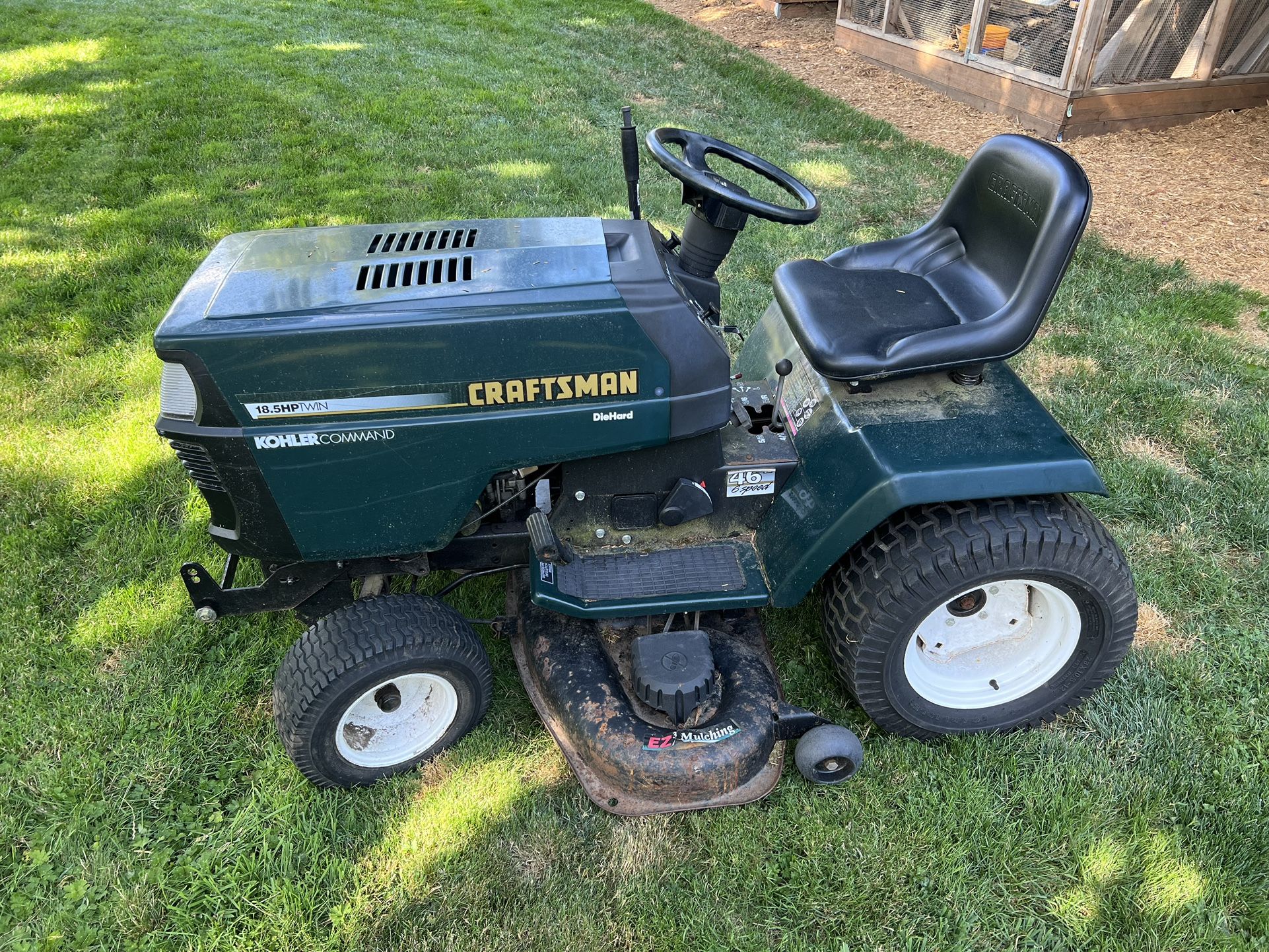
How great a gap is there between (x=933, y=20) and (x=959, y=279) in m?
5.94

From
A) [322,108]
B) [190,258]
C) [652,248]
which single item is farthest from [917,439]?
[322,108]

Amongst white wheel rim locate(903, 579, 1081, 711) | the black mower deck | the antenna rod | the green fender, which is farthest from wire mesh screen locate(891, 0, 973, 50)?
the black mower deck

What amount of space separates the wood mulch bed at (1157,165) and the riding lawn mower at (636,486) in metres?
3.27

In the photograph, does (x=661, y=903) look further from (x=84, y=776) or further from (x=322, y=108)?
(x=322, y=108)

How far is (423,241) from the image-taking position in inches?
90.7

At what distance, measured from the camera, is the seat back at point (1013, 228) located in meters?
2.27

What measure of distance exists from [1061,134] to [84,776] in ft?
22.7

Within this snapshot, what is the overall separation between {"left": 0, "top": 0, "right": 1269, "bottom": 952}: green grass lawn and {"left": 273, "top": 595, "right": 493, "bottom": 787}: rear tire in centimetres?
9

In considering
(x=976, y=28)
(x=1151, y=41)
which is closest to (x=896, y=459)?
(x=1151, y=41)

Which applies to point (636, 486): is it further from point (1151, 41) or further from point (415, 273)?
point (1151, 41)

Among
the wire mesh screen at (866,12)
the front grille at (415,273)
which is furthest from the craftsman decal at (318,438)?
the wire mesh screen at (866,12)

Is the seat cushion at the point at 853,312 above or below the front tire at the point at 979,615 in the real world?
above

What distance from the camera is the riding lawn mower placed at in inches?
80.3

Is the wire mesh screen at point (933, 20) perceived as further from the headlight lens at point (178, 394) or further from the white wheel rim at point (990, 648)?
the headlight lens at point (178, 394)
